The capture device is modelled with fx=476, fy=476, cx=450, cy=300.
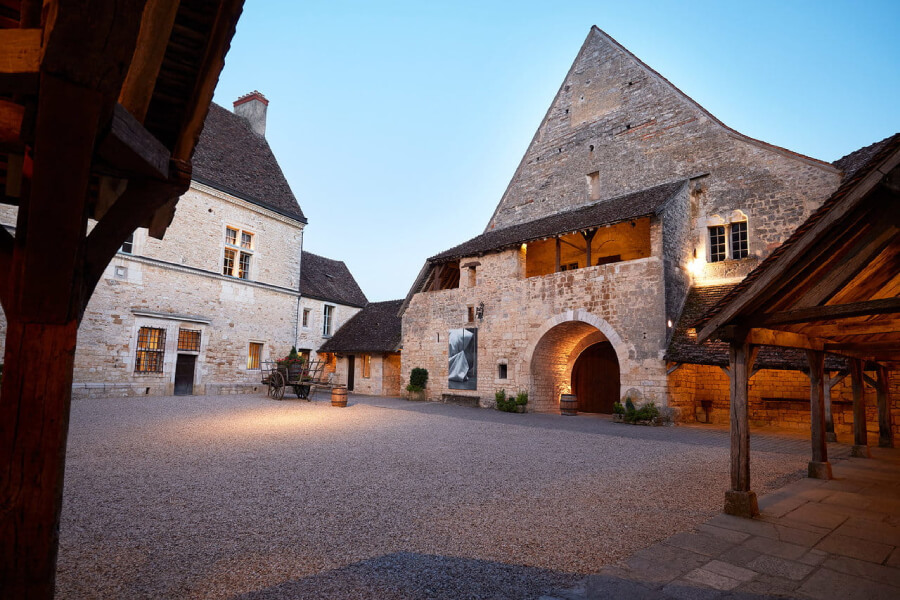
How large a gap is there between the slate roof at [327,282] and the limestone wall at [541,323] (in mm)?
6472

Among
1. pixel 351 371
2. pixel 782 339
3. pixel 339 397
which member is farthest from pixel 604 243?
pixel 351 371

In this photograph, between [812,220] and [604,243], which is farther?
[604,243]

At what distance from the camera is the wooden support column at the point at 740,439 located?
443cm

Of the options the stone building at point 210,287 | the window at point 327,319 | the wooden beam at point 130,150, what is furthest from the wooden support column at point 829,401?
the window at point 327,319

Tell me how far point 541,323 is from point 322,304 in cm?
1296

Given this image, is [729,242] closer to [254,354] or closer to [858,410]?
[858,410]

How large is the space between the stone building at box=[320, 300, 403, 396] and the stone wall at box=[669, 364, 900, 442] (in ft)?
35.6

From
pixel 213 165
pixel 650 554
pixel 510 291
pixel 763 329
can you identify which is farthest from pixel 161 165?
pixel 213 165

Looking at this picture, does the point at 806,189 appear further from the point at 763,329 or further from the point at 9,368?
the point at 9,368

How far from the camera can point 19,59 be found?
1.39 m

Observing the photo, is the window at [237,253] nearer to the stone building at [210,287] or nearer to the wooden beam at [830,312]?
the stone building at [210,287]

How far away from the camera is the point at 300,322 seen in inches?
890

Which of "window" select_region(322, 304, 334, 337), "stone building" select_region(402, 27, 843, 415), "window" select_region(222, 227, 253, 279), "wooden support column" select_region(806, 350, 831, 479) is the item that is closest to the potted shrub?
"stone building" select_region(402, 27, 843, 415)

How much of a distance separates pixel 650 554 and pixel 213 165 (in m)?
19.5
